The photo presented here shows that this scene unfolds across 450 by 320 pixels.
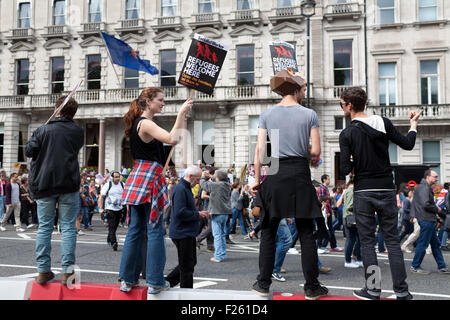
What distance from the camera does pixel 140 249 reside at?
367 centimetres

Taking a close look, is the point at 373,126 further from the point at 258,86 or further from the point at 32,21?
the point at 32,21

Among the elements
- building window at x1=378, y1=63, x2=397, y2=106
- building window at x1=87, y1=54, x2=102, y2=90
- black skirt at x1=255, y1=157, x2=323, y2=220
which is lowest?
black skirt at x1=255, y1=157, x2=323, y2=220

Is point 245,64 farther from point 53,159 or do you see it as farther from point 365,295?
point 365,295

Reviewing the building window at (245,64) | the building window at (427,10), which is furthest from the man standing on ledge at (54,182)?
the building window at (427,10)

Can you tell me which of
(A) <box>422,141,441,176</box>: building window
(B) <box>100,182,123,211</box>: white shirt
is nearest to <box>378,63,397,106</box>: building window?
(A) <box>422,141,441,176</box>: building window

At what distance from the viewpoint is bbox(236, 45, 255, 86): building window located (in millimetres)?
24828

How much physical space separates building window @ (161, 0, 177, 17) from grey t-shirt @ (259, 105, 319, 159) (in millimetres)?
24513

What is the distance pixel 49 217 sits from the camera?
3.92 m

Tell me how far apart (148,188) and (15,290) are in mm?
1533

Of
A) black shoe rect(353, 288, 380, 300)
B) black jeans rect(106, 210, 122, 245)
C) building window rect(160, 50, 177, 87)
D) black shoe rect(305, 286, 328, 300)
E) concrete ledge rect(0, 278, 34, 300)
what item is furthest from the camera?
building window rect(160, 50, 177, 87)

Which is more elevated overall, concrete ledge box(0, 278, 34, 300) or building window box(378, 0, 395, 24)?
building window box(378, 0, 395, 24)

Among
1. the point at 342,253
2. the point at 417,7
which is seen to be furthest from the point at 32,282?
the point at 417,7

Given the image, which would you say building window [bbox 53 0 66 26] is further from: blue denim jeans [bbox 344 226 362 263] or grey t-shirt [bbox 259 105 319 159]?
grey t-shirt [bbox 259 105 319 159]
